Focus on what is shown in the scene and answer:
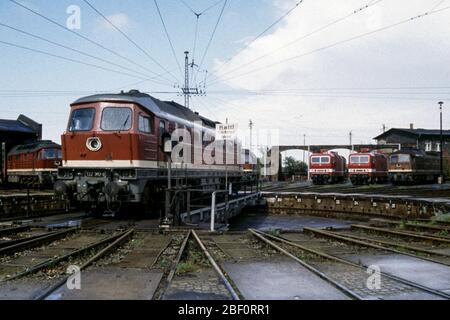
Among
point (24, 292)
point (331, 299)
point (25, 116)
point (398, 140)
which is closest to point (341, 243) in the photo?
point (331, 299)

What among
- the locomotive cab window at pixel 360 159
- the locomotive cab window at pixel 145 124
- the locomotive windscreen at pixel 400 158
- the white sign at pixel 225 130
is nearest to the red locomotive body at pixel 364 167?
the locomotive cab window at pixel 360 159

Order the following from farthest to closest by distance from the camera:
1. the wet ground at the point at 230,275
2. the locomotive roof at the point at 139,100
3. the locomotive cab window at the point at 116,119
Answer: the locomotive roof at the point at 139,100, the locomotive cab window at the point at 116,119, the wet ground at the point at 230,275

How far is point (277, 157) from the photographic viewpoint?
2450 inches

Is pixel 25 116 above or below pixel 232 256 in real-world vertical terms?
above

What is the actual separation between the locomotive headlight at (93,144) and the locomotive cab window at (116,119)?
1.31 feet

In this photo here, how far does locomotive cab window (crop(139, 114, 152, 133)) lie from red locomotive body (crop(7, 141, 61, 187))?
1538cm

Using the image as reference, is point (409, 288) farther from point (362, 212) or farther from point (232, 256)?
point (362, 212)

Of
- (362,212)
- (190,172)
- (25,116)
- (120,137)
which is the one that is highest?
(25,116)

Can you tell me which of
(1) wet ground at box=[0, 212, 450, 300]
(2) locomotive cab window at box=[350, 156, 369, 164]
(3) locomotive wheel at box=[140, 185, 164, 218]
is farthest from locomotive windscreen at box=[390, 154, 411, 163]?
(1) wet ground at box=[0, 212, 450, 300]

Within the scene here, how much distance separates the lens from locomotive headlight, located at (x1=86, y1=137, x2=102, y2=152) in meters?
12.4

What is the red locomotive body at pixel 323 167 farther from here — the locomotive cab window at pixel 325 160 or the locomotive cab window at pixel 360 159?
the locomotive cab window at pixel 360 159

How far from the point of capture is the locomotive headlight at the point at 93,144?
12.4 meters

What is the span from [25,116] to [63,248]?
1684 inches

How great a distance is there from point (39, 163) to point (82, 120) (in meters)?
16.2
